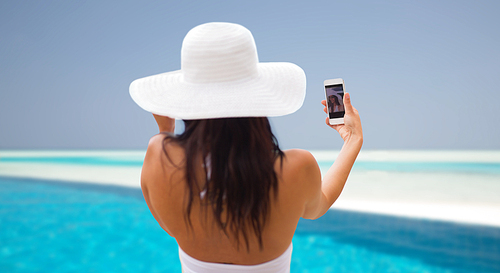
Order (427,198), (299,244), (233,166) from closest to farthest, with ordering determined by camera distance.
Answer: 1. (233,166)
2. (299,244)
3. (427,198)

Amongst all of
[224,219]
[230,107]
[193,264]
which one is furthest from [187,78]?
[193,264]

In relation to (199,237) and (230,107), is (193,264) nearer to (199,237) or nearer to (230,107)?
(199,237)

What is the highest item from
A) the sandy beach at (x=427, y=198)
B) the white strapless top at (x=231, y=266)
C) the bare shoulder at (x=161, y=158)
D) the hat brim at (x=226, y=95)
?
the hat brim at (x=226, y=95)

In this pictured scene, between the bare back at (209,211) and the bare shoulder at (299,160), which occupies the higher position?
the bare shoulder at (299,160)

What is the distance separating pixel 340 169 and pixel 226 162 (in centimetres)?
39

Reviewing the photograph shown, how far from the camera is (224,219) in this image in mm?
724

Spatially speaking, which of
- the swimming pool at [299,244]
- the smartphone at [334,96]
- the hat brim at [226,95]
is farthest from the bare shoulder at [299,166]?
the swimming pool at [299,244]

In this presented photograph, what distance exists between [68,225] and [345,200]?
4413 mm

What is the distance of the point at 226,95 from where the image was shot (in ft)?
2.35

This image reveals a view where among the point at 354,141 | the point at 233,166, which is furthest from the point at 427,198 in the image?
the point at 233,166

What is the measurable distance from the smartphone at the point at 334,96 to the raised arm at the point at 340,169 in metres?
0.08

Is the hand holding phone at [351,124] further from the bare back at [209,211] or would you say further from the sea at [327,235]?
the sea at [327,235]

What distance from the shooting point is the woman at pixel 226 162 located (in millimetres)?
688

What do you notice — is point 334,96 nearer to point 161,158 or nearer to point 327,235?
point 161,158
